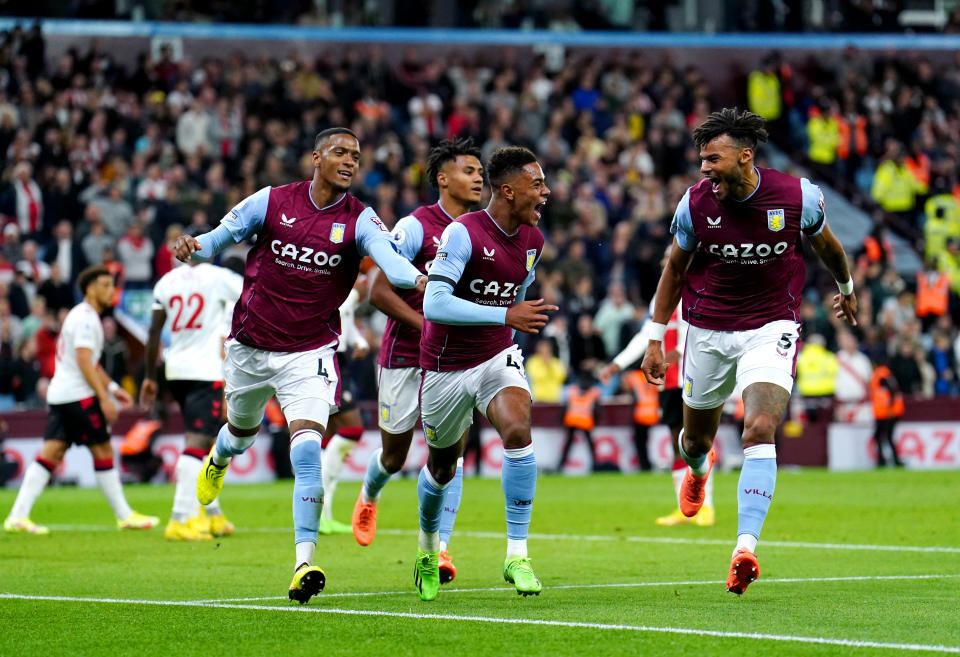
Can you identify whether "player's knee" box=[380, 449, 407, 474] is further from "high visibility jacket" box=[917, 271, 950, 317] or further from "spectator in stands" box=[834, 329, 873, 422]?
"high visibility jacket" box=[917, 271, 950, 317]

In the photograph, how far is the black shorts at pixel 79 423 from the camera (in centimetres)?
1468

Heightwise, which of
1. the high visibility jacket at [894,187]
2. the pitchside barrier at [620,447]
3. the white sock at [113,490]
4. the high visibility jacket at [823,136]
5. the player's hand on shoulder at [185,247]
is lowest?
the pitchside barrier at [620,447]

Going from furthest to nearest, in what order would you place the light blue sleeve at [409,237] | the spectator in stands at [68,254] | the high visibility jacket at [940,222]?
the high visibility jacket at [940,222] < the spectator in stands at [68,254] < the light blue sleeve at [409,237]

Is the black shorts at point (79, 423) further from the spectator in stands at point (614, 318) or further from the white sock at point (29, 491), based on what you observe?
the spectator in stands at point (614, 318)

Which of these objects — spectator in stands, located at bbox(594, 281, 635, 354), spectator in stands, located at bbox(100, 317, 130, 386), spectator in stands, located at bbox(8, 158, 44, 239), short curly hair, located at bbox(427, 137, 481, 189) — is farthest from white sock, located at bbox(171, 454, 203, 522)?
spectator in stands, located at bbox(594, 281, 635, 354)

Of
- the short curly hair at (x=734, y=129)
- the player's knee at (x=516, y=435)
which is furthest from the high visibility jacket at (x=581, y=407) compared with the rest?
the player's knee at (x=516, y=435)

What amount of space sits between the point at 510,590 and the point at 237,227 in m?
2.76

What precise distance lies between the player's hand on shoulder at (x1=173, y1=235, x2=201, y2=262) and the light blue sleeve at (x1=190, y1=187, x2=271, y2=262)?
0.08 meters

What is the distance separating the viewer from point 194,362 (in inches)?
552

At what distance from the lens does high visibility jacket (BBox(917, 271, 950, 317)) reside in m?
28.5

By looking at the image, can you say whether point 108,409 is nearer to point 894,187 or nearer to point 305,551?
point 305,551

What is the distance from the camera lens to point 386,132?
28578mm

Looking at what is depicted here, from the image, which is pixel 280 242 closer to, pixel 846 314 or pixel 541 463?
pixel 846 314

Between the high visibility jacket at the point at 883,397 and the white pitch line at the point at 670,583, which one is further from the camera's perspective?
the high visibility jacket at the point at 883,397
